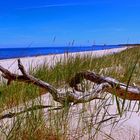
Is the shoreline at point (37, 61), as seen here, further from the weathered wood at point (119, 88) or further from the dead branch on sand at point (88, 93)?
the weathered wood at point (119, 88)

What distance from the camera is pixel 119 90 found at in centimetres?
340

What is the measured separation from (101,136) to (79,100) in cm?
37

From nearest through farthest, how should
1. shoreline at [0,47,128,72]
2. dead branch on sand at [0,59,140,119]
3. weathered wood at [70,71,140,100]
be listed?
1. dead branch on sand at [0,59,140,119]
2. weathered wood at [70,71,140,100]
3. shoreline at [0,47,128,72]

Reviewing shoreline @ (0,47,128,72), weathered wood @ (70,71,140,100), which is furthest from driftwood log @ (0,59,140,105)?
shoreline @ (0,47,128,72)

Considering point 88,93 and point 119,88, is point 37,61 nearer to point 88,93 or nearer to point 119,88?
point 119,88

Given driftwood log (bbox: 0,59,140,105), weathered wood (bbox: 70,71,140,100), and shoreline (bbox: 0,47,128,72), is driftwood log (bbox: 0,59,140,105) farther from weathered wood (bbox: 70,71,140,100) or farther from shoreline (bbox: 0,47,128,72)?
shoreline (bbox: 0,47,128,72)

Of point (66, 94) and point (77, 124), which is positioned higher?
point (66, 94)

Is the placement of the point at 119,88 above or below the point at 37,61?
above

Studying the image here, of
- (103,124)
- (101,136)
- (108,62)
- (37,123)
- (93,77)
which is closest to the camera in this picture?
(37,123)

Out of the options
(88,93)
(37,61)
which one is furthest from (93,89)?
(37,61)

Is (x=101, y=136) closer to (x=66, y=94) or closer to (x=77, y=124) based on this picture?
(x=77, y=124)

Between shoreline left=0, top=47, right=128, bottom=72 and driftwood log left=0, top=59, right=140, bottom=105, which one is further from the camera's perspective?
shoreline left=0, top=47, right=128, bottom=72

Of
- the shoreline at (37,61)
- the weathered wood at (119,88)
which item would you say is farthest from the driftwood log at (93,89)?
the shoreline at (37,61)

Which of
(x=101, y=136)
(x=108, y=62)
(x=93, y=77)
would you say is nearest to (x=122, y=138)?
(x=101, y=136)
